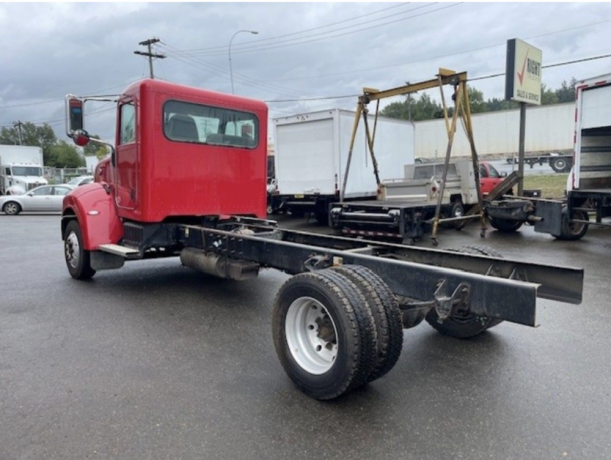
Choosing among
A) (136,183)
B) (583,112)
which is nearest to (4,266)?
(136,183)

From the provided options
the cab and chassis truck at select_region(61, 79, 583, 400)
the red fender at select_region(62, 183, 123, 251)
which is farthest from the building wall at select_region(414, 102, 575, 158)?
the red fender at select_region(62, 183, 123, 251)

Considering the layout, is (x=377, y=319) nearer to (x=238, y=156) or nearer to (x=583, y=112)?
(x=238, y=156)

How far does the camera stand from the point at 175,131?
6.50m

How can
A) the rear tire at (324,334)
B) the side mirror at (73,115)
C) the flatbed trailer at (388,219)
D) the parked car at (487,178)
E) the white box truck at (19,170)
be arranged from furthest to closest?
the white box truck at (19,170), the parked car at (487,178), the flatbed trailer at (388,219), the side mirror at (73,115), the rear tire at (324,334)

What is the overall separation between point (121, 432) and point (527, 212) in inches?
402

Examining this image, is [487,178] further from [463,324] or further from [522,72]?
[463,324]

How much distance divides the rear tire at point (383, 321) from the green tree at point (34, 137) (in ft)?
363

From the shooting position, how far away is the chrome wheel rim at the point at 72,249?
744 cm

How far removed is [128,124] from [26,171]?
3137 cm

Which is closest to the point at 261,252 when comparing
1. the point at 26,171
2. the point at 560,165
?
the point at 26,171

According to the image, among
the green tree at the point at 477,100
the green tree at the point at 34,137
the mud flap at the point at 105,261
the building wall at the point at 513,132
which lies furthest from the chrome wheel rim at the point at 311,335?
the green tree at the point at 34,137

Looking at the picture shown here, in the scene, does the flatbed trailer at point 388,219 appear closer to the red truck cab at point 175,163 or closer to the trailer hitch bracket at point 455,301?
the red truck cab at point 175,163

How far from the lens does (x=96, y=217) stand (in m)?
7.02

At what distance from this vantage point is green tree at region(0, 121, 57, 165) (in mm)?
102312
